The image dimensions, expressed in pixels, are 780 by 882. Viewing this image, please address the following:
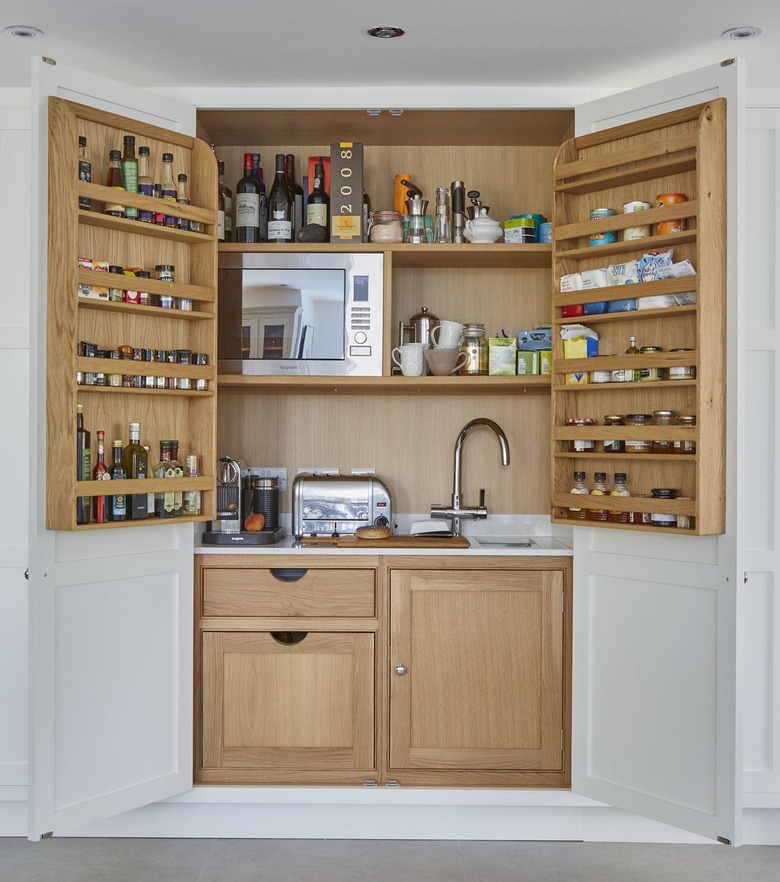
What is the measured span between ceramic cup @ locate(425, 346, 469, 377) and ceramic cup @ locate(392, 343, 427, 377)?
0.02 meters

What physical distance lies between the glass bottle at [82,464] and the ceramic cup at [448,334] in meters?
1.15

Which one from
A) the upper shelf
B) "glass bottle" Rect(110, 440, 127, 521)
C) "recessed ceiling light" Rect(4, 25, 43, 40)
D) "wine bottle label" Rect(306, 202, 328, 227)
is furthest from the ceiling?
"glass bottle" Rect(110, 440, 127, 521)

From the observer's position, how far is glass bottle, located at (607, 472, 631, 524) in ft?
7.93

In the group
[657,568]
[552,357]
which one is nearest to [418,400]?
[552,357]

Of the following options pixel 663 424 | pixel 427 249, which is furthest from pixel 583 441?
pixel 427 249

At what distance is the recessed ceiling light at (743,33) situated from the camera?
2.29 metres

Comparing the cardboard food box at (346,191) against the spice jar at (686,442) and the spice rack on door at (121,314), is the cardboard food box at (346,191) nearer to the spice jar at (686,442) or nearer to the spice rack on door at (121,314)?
the spice rack on door at (121,314)

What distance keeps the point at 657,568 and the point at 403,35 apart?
167 cm

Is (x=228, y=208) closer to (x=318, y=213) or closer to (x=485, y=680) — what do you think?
(x=318, y=213)

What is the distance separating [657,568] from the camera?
7.86ft

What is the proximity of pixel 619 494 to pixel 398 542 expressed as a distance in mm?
723

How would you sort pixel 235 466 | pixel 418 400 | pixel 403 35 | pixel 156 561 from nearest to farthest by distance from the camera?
pixel 403 35, pixel 156 561, pixel 235 466, pixel 418 400

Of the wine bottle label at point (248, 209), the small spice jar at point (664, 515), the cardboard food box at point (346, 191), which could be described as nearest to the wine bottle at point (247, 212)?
the wine bottle label at point (248, 209)

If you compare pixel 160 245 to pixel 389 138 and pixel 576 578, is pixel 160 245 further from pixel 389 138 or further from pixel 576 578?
pixel 576 578
